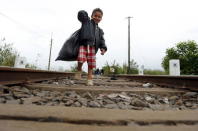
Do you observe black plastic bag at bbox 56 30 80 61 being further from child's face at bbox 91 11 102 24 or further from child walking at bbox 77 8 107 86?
child's face at bbox 91 11 102 24

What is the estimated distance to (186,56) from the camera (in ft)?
128

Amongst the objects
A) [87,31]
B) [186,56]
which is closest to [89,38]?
[87,31]

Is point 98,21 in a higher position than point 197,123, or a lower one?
higher

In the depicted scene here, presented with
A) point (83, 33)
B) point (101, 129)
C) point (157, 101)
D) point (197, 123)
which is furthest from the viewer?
point (83, 33)

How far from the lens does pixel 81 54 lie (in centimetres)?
387

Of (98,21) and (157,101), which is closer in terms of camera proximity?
(157,101)

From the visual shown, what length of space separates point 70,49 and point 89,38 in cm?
44

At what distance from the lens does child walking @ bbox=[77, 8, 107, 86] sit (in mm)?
3777

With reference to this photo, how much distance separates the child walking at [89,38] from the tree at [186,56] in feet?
115

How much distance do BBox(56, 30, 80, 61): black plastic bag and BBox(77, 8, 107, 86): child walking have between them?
102 mm

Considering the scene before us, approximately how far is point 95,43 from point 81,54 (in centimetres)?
37

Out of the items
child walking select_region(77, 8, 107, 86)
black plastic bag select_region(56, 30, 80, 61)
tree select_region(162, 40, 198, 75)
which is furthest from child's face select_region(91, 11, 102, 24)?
tree select_region(162, 40, 198, 75)

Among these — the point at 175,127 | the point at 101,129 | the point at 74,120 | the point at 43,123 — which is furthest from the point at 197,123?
the point at 43,123

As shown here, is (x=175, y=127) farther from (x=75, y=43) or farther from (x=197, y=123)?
(x=75, y=43)
